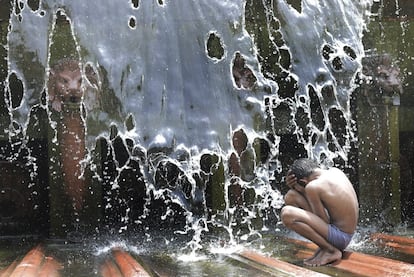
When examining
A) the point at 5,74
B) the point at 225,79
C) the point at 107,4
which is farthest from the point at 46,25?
the point at 225,79

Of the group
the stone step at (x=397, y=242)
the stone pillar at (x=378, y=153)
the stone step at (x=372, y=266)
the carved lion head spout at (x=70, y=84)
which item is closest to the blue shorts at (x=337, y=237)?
the stone step at (x=372, y=266)

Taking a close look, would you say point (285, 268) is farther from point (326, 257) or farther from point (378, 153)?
point (378, 153)

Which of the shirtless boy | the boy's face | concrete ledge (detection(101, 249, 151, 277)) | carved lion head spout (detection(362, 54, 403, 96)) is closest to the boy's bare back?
the shirtless boy

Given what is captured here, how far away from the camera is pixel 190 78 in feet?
20.6

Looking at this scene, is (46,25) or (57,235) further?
(57,235)

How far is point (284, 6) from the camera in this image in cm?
625

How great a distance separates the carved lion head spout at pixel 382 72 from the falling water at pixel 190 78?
168 mm

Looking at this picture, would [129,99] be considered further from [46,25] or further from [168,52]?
[46,25]

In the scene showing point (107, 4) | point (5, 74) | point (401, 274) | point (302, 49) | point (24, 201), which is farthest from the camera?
point (24, 201)

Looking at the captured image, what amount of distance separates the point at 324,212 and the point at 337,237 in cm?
20

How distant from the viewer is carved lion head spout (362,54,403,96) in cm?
663

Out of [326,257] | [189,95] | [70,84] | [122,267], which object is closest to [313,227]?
[326,257]

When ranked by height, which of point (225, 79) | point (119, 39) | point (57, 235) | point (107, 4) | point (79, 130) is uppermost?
point (107, 4)

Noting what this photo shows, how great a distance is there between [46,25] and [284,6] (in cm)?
288
